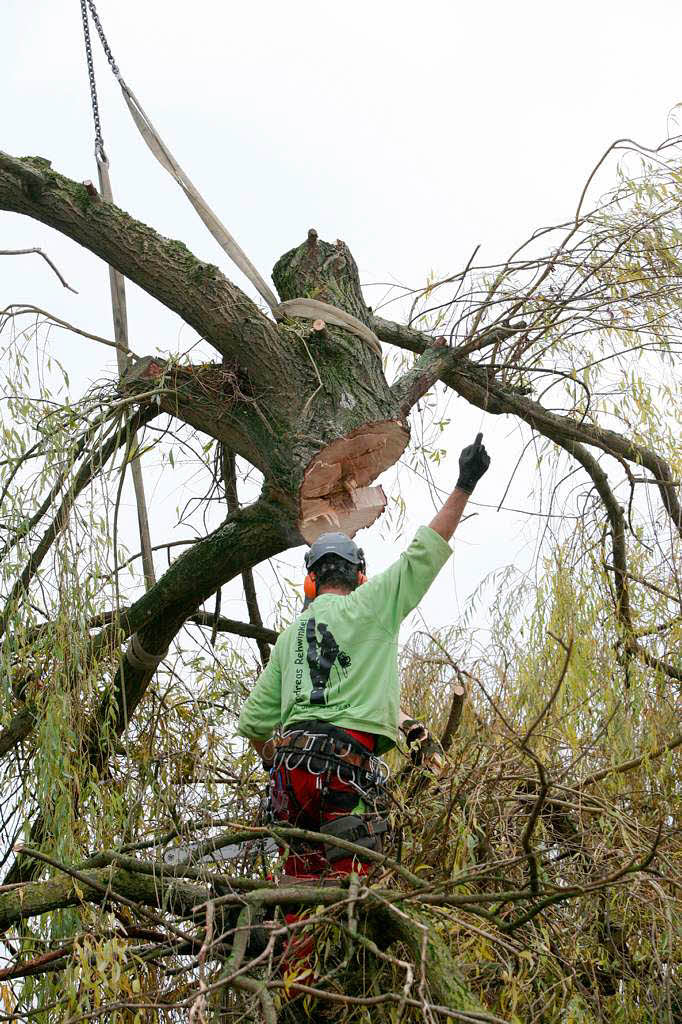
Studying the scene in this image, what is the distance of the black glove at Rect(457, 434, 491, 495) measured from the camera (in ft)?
13.1

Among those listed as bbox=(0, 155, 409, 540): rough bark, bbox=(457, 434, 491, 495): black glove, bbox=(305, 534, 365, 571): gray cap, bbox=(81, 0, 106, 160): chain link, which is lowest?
bbox=(305, 534, 365, 571): gray cap

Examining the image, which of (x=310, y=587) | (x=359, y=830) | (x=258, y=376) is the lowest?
(x=359, y=830)

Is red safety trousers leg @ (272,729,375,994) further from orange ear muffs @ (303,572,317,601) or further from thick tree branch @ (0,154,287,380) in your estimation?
thick tree branch @ (0,154,287,380)

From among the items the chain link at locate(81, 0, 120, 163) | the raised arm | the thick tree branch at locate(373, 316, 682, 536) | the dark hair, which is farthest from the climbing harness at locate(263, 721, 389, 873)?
the chain link at locate(81, 0, 120, 163)

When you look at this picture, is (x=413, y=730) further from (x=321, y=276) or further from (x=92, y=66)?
(x=92, y=66)

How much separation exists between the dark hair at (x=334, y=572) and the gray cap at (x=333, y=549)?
0.04ft

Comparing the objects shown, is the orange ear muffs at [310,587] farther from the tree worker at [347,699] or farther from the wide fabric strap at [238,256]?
the wide fabric strap at [238,256]

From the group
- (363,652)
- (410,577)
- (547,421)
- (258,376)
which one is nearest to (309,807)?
(363,652)

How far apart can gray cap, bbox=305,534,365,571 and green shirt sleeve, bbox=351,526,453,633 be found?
1.03 ft

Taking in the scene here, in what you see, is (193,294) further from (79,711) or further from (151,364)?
(79,711)

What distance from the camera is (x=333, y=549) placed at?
163 inches

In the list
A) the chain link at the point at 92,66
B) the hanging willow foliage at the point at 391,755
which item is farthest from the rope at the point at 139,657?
the chain link at the point at 92,66

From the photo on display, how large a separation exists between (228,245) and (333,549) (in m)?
1.54

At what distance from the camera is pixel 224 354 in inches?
188
